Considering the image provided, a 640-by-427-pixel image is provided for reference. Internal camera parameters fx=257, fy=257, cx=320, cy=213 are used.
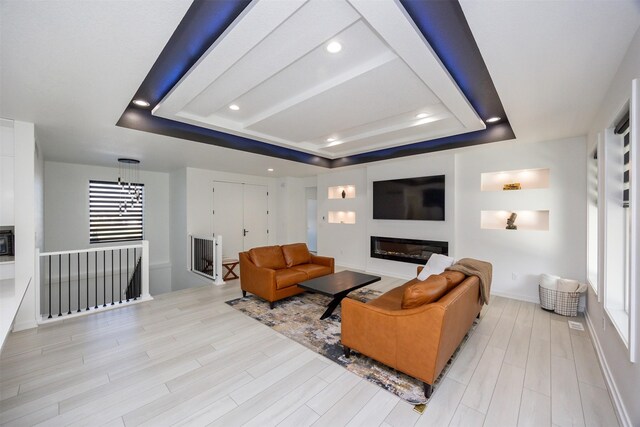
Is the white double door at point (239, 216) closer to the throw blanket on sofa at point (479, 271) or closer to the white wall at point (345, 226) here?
the white wall at point (345, 226)

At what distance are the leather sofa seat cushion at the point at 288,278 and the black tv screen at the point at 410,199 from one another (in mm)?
2503

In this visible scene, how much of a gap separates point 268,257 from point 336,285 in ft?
4.66

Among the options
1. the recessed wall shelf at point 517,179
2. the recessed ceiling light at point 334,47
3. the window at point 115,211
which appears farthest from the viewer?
the window at point 115,211

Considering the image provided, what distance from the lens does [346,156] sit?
18.7ft

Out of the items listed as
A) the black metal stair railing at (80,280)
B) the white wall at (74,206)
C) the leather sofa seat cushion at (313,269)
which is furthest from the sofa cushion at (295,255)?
the white wall at (74,206)

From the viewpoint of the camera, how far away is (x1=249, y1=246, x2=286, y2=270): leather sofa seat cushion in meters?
4.20

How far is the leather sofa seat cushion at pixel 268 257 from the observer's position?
420 centimetres

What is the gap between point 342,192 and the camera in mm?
6727

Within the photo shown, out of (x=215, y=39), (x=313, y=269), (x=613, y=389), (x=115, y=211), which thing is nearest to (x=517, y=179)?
(x=613, y=389)

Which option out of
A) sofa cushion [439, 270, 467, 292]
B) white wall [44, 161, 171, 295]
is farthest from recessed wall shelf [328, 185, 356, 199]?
white wall [44, 161, 171, 295]

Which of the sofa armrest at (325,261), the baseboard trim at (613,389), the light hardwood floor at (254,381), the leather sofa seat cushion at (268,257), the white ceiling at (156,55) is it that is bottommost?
the light hardwood floor at (254,381)

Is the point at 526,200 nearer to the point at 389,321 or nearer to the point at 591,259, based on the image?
the point at 591,259

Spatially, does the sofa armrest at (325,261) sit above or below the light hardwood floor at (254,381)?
above

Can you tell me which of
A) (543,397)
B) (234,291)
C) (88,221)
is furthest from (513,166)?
(88,221)
